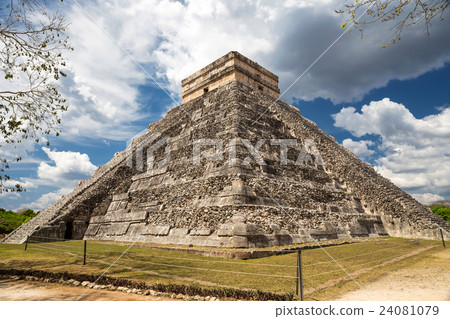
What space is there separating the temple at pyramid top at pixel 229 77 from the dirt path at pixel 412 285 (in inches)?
519

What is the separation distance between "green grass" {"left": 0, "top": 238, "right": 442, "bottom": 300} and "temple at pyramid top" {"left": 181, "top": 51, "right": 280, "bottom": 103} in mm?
11653

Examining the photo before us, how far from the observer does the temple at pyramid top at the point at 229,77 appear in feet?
54.9

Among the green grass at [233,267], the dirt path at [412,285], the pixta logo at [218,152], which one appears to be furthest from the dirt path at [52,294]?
the pixta logo at [218,152]

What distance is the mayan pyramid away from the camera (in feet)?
30.1

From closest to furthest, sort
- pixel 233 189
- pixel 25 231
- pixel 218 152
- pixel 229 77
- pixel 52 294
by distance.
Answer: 1. pixel 52 294
2. pixel 233 189
3. pixel 218 152
4. pixel 25 231
5. pixel 229 77

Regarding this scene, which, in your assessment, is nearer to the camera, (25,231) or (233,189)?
(233,189)

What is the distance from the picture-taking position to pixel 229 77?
659 inches

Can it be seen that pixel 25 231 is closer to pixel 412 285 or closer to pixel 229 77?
pixel 229 77

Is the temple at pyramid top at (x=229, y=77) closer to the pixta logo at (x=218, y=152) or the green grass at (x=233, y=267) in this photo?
the pixta logo at (x=218, y=152)

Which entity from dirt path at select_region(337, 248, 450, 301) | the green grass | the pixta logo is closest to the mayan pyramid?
the pixta logo

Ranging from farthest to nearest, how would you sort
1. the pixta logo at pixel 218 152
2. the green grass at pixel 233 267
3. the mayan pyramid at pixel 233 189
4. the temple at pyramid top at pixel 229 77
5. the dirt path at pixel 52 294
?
the temple at pyramid top at pixel 229 77 → the pixta logo at pixel 218 152 → the mayan pyramid at pixel 233 189 → the green grass at pixel 233 267 → the dirt path at pixel 52 294

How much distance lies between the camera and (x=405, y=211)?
1274 centimetres

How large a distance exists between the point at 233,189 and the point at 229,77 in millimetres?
9769

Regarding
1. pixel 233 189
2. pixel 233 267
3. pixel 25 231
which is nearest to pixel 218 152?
pixel 233 189
